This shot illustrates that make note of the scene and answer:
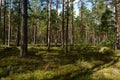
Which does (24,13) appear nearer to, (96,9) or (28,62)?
(28,62)

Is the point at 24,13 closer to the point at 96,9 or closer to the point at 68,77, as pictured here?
the point at 68,77

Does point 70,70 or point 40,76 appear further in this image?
point 70,70

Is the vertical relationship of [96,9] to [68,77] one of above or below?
above

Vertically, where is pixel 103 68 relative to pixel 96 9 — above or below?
below

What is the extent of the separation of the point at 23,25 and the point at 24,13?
957 millimetres

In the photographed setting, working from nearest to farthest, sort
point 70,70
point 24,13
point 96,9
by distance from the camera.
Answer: point 70,70
point 24,13
point 96,9

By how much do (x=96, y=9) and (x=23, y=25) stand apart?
4864 centimetres

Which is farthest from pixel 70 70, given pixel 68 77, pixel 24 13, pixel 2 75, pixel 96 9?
pixel 96 9

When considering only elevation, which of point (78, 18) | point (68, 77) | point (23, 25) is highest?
point (78, 18)

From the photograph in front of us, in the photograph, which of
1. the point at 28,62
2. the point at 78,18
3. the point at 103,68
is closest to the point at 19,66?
the point at 28,62

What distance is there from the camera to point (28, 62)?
16.0 metres

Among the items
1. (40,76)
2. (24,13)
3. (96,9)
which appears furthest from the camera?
(96,9)

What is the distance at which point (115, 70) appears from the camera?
15.7 metres

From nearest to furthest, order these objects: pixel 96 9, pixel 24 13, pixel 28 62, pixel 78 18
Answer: pixel 28 62, pixel 24 13, pixel 96 9, pixel 78 18
